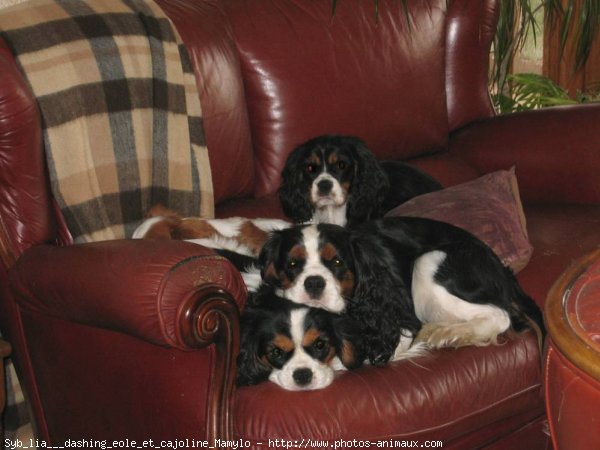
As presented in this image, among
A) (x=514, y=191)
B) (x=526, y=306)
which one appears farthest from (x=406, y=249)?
(x=514, y=191)

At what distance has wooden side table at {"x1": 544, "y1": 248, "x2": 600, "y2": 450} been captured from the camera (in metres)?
1.04

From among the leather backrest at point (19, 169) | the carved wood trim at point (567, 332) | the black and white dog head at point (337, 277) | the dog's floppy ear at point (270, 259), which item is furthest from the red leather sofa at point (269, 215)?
the carved wood trim at point (567, 332)

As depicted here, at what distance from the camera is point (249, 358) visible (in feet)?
7.13

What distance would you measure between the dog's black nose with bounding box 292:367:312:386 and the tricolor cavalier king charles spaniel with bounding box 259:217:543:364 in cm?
25

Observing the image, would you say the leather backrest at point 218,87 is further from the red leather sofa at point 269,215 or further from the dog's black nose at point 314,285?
the dog's black nose at point 314,285

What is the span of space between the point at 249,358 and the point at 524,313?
0.85 metres

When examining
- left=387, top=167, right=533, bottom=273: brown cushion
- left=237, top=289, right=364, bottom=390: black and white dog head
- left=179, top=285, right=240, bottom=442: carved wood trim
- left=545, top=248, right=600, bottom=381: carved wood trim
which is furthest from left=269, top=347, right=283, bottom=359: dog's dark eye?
left=545, top=248, right=600, bottom=381: carved wood trim

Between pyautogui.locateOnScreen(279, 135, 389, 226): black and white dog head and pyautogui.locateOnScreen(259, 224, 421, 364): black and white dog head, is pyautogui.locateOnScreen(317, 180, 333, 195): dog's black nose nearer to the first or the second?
pyautogui.locateOnScreen(279, 135, 389, 226): black and white dog head

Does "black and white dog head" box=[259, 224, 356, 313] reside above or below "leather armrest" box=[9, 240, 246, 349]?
below

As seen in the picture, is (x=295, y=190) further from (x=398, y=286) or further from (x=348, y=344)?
(x=348, y=344)

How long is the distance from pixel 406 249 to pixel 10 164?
1.22 meters

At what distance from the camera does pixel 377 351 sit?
2.29 m

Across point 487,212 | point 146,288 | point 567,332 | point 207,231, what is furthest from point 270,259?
point 567,332

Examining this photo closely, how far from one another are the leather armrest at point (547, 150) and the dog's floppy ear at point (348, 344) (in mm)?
1456
